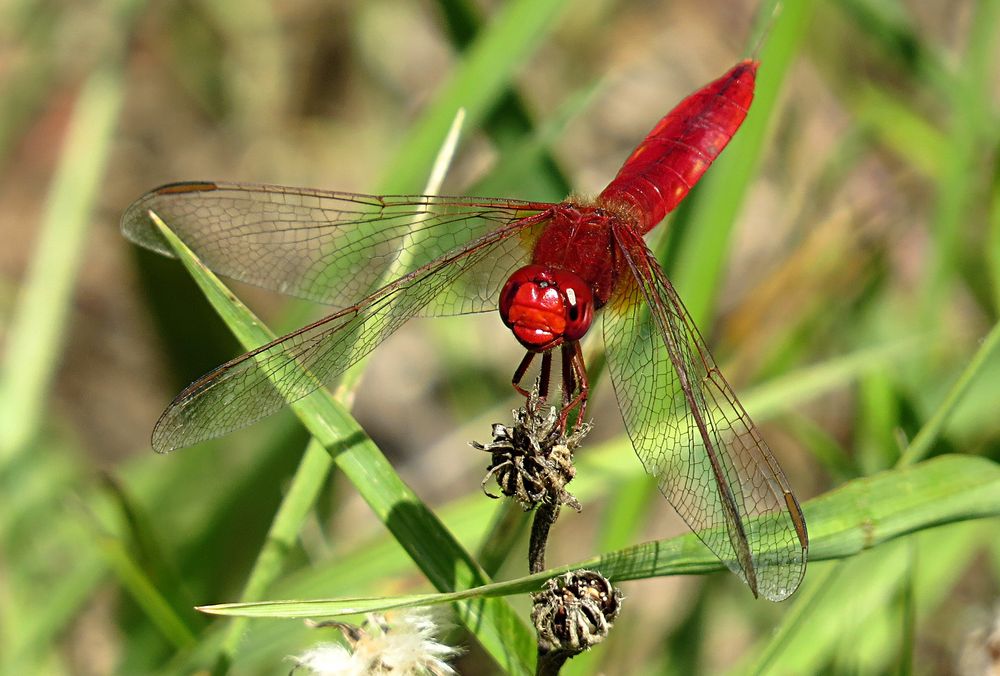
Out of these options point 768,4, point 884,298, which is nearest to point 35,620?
point 768,4

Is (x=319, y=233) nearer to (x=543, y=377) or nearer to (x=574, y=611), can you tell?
(x=543, y=377)

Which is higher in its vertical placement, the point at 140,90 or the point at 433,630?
the point at 140,90

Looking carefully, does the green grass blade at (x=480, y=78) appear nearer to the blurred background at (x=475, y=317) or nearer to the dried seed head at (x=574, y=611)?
the blurred background at (x=475, y=317)

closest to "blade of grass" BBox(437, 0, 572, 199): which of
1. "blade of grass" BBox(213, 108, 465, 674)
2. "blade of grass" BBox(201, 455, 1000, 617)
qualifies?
"blade of grass" BBox(213, 108, 465, 674)

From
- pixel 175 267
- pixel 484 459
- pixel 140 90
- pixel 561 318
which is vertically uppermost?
pixel 140 90

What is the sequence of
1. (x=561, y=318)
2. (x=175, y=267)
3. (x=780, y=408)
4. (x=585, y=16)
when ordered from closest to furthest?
(x=561, y=318), (x=780, y=408), (x=175, y=267), (x=585, y=16)

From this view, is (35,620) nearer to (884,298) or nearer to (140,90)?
(884,298)

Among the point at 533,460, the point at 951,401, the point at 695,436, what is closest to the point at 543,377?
the point at 695,436

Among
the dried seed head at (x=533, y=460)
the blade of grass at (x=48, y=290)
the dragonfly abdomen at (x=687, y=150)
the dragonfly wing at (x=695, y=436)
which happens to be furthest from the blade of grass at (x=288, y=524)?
the blade of grass at (x=48, y=290)
